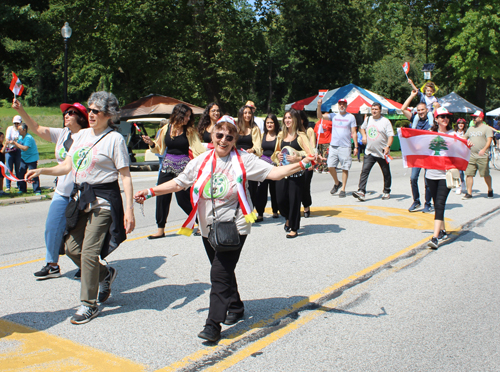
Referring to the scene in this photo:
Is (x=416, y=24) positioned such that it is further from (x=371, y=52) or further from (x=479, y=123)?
(x=479, y=123)

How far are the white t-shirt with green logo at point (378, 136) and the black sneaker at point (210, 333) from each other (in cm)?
794

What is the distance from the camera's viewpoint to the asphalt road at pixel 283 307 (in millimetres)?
3590

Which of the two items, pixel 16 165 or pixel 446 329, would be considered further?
pixel 16 165

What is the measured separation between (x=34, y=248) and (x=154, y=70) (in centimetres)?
3354

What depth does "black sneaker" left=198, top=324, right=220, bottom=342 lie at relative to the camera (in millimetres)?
3760

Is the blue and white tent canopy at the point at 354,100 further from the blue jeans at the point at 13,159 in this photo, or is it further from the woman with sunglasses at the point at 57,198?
the woman with sunglasses at the point at 57,198

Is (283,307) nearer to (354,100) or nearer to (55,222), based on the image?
(55,222)

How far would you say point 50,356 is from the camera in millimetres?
3611

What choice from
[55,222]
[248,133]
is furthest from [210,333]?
[248,133]

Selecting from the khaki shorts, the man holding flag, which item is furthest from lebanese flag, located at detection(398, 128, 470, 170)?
the khaki shorts

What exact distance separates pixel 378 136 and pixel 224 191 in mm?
7567

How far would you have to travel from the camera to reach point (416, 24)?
41156mm

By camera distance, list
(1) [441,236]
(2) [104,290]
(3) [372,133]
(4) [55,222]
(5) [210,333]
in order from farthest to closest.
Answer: (3) [372,133]
(1) [441,236]
(4) [55,222]
(2) [104,290]
(5) [210,333]

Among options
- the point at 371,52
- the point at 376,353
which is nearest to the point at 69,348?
the point at 376,353
